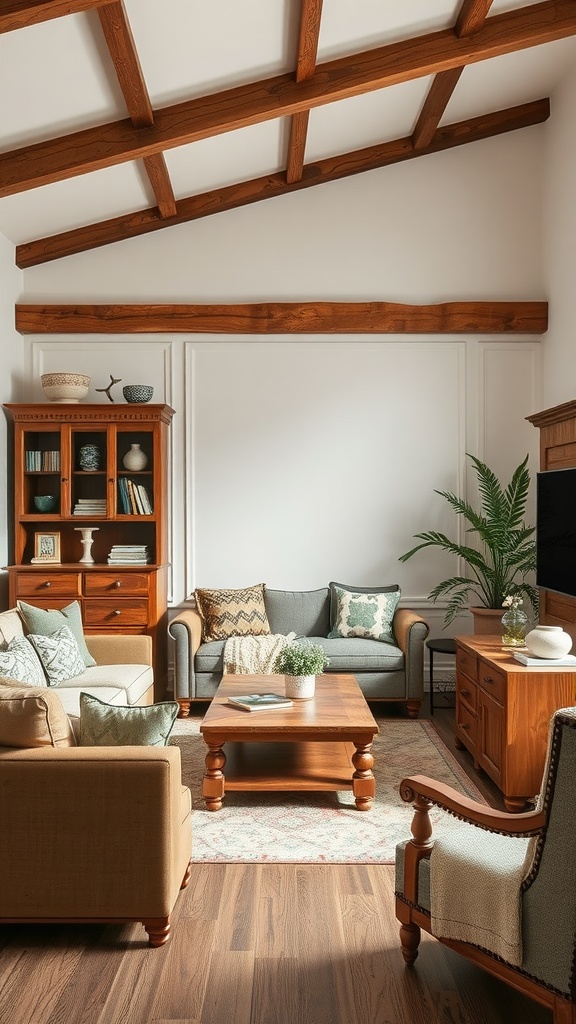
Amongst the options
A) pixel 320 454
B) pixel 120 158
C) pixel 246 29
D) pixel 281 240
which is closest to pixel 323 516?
pixel 320 454

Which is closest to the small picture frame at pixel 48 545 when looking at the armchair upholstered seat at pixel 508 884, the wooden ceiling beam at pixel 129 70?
the wooden ceiling beam at pixel 129 70

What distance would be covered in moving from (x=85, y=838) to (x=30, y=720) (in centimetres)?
40

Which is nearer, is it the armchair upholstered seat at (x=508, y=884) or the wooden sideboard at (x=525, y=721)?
the armchair upholstered seat at (x=508, y=884)

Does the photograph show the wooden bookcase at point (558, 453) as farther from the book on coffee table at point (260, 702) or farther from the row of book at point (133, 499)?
the row of book at point (133, 499)

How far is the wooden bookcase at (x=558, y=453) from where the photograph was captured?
188 inches

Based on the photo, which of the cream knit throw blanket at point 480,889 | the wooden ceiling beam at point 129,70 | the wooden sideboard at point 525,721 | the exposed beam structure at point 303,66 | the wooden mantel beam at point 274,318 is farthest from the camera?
the wooden mantel beam at point 274,318

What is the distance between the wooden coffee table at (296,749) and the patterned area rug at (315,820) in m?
0.09

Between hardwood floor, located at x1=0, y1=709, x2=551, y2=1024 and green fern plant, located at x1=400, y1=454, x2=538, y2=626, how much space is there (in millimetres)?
3198

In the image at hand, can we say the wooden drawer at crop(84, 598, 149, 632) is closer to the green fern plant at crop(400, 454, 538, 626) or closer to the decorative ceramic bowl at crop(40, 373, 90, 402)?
the decorative ceramic bowl at crop(40, 373, 90, 402)

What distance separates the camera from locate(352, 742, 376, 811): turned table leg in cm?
398

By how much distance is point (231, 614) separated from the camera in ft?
19.5

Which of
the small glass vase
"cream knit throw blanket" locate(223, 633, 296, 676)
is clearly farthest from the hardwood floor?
"cream knit throw blanket" locate(223, 633, 296, 676)

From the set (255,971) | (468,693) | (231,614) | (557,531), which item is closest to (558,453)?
(557,531)

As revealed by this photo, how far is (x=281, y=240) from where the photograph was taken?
6.46 meters
